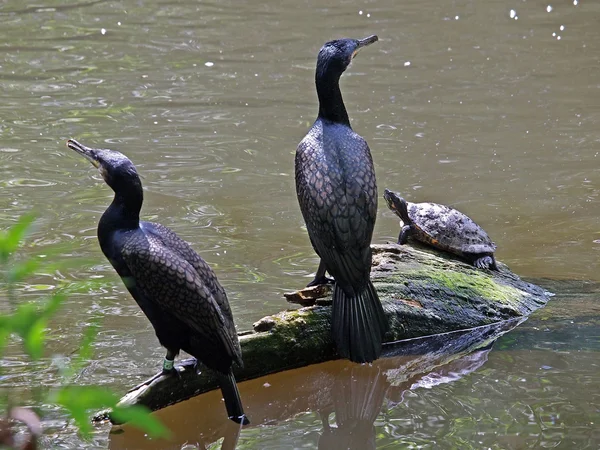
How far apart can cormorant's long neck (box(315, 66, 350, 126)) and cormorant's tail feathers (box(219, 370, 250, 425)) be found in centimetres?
171

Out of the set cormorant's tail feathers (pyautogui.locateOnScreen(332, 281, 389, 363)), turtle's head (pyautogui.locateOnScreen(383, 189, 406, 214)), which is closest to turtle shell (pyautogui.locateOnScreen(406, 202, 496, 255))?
turtle's head (pyautogui.locateOnScreen(383, 189, 406, 214))

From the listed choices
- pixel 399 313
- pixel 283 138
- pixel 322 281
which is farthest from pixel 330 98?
pixel 283 138

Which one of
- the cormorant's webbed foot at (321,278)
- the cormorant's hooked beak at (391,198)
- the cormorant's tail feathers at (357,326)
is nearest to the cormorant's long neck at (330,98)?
the cormorant's webbed foot at (321,278)

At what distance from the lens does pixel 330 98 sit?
529 cm

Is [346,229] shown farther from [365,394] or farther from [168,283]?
[168,283]

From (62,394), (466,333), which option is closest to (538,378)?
(466,333)

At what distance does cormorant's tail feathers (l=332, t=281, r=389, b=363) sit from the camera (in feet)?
15.4

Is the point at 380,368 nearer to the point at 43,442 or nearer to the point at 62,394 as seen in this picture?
the point at 43,442

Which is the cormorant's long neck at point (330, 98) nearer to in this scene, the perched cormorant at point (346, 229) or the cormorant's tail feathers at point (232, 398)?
the perched cormorant at point (346, 229)

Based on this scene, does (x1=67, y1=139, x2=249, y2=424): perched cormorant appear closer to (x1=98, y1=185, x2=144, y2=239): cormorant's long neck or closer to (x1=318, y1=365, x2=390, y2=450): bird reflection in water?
(x1=98, y1=185, x2=144, y2=239): cormorant's long neck

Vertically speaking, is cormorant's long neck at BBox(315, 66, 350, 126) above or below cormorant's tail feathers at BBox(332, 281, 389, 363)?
above

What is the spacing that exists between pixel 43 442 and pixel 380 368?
1883mm

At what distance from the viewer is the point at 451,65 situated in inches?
484

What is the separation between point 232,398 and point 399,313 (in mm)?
1251
